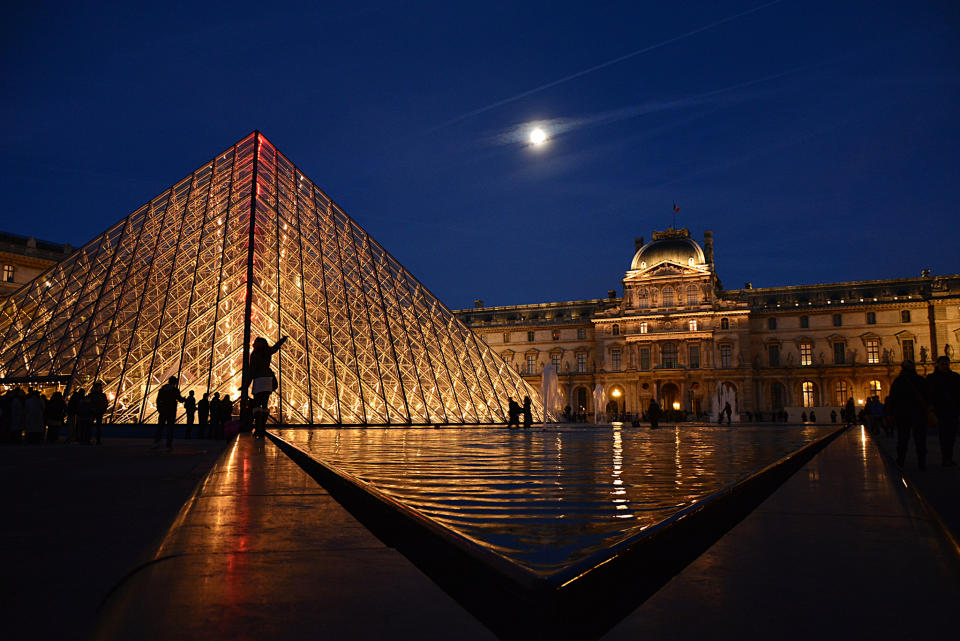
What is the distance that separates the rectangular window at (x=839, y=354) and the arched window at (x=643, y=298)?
51.0ft

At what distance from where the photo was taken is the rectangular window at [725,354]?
5988 centimetres

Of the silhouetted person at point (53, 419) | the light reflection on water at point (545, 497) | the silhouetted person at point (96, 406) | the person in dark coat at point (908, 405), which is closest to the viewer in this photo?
the light reflection on water at point (545, 497)

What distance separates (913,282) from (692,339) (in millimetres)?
19533

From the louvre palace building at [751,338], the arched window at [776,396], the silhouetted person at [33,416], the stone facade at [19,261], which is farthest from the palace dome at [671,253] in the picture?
the silhouetted person at [33,416]

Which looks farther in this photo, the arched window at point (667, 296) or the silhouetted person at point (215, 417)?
the arched window at point (667, 296)

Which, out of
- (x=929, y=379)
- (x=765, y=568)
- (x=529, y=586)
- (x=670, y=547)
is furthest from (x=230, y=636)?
(x=929, y=379)

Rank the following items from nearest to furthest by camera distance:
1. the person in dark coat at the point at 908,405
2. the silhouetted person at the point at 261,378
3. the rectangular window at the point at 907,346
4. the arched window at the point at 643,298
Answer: the person in dark coat at the point at 908,405 → the silhouetted person at the point at 261,378 → the rectangular window at the point at 907,346 → the arched window at the point at 643,298

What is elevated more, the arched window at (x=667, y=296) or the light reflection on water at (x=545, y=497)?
the arched window at (x=667, y=296)

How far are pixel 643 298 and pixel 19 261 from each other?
149 feet

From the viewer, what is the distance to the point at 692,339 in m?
60.2

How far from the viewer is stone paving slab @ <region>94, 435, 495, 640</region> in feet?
3.26

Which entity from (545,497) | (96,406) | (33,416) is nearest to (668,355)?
(33,416)

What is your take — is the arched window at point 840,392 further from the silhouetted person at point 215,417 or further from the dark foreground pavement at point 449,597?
the dark foreground pavement at point 449,597

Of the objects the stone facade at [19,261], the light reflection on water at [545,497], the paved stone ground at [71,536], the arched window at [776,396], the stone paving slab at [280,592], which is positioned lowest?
the paved stone ground at [71,536]
